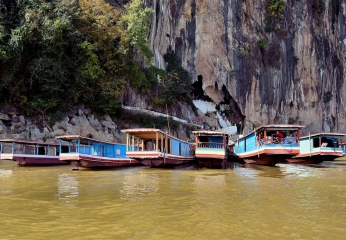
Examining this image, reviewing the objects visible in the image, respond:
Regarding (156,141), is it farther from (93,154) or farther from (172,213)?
(172,213)

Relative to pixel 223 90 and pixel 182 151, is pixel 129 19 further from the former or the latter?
pixel 223 90

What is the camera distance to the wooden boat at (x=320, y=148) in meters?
17.0

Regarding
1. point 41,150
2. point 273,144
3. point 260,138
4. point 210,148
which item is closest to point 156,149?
point 210,148

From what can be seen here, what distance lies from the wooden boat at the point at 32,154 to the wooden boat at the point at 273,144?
9742 mm

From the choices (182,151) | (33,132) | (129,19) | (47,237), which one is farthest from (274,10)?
(47,237)

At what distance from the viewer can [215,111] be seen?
3212cm

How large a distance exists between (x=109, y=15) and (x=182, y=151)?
11.8 meters

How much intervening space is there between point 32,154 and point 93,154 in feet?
12.5

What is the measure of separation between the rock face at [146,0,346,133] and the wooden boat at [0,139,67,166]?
14.1 m

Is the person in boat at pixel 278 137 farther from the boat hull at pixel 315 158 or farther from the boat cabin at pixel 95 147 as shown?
the boat cabin at pixel 95 147

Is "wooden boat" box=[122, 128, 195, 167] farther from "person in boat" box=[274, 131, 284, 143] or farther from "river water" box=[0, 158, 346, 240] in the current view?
"river water" box=[0, 158, 346, 240]

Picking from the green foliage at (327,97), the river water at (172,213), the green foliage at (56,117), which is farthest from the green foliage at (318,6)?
the river water at (172,213)

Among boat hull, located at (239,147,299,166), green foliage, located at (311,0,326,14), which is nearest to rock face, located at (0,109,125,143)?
boat hull, located at (239,147,299,166)

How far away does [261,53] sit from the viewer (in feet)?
110
